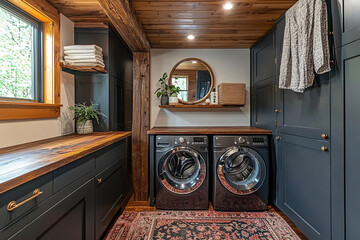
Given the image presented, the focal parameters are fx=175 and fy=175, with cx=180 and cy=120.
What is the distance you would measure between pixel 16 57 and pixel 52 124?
0.62 metres

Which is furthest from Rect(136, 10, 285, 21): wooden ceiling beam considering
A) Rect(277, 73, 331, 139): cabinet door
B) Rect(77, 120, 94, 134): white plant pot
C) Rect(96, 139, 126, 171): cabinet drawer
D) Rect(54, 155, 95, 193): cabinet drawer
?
Rect(54, 155, 95, 193): cabinet drawer

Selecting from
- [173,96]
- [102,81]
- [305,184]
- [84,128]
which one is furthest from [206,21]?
[305,184]

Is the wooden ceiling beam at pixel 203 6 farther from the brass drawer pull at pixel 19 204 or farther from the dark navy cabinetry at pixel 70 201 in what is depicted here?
the brass drawer pull at pixel 19 204

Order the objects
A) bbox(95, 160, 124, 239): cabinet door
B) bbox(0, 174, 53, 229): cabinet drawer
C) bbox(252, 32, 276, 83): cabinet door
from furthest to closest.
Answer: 1. bbox(252, 32, 276, 83): cabinet door
2. bbox(95, 160, 124, 239): cabinet door
3. bbox(0, 174, 53, 229): cabinet drawer

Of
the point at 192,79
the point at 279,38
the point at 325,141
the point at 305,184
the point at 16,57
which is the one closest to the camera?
the point at 325,141

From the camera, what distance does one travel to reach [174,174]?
2.15 m

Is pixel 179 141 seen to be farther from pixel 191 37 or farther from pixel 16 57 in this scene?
pixel 16 57

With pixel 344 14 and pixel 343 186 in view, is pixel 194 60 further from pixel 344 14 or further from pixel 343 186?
pixel 343 186

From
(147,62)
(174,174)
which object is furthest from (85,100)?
(174,174)

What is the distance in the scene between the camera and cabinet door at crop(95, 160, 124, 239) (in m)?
1.43

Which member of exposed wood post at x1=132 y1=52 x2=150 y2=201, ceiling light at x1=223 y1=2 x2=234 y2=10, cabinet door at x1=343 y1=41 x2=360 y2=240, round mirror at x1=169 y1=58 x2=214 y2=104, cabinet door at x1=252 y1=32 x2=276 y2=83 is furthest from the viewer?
round mirror at x1=169 y1=58 x2=214 y2=104

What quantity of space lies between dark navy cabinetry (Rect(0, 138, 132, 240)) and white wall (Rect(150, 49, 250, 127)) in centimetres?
107

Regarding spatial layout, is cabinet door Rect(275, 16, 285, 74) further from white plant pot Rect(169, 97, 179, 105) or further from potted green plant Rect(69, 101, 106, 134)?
potted green plant Rect(69, 101, 106, 134)

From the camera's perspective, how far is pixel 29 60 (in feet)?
5.12
